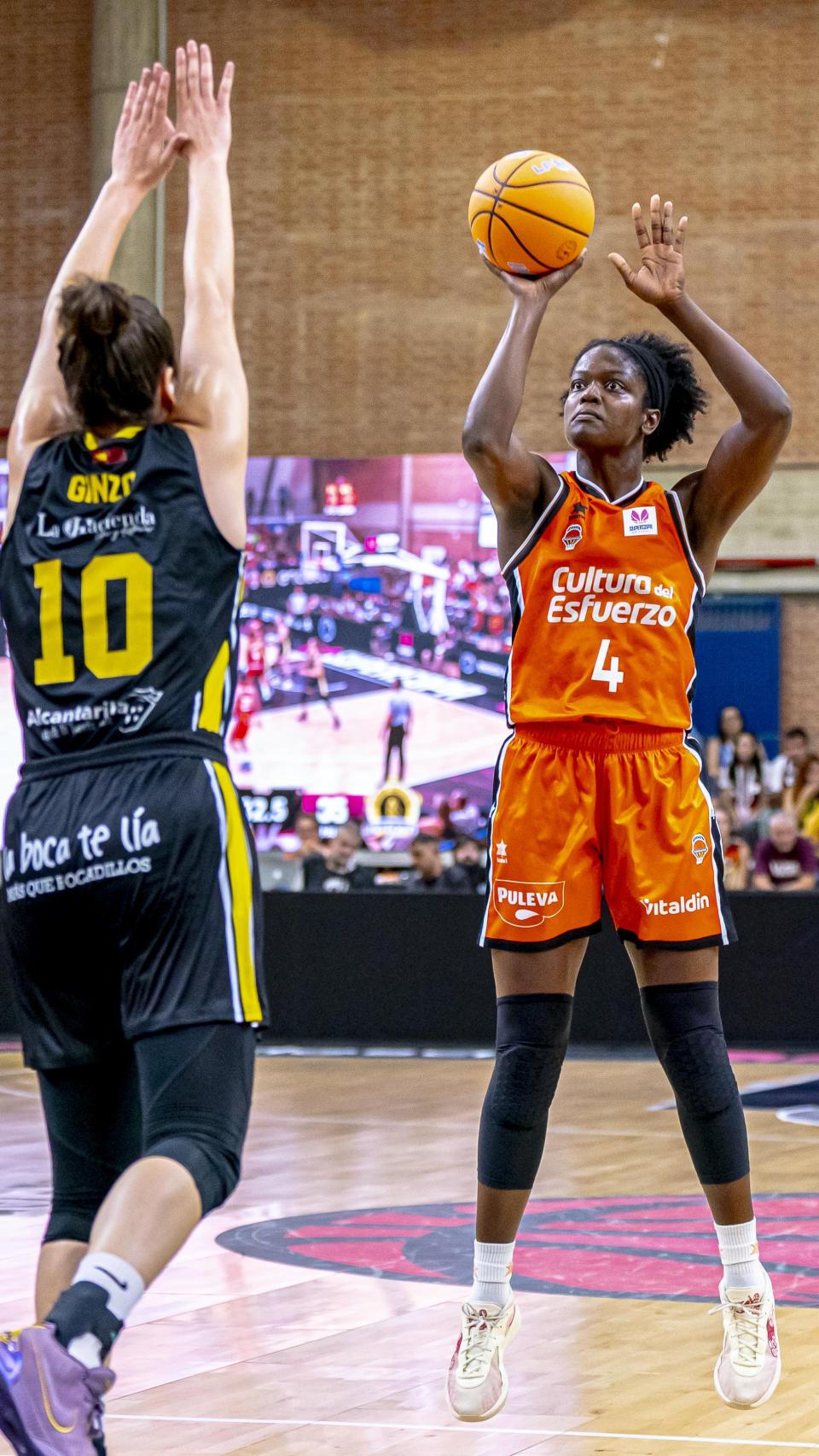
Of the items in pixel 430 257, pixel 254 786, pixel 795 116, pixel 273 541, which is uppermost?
pixel 795 116

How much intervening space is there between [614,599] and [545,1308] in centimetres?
196

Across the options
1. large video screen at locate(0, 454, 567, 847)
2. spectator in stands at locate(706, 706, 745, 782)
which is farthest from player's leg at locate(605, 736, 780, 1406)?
large video screen at locate(0, 454, 567, 847)

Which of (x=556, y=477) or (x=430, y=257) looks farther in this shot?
(x=430, y=257)

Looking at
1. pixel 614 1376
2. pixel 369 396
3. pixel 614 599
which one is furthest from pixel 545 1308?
pixel 369 396

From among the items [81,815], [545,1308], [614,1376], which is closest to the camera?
[81,815]

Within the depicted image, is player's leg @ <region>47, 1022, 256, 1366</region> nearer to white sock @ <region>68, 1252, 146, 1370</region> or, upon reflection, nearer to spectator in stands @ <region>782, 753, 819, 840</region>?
white sock @ <region>68, 1252, 146, 1370</region>

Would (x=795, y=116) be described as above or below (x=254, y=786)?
above

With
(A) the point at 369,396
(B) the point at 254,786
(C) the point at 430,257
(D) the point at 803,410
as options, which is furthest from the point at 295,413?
(D) the point at 803,410

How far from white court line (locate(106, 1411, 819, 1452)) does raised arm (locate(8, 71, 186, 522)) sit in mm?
1852

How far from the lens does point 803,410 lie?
55.0 ft

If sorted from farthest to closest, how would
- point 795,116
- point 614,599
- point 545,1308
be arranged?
point 795,116, point 545,1308, point 614,599

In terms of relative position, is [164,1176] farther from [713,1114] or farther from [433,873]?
[433,873]

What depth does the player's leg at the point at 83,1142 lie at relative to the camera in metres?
2.81

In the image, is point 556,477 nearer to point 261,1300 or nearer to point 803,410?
point 261,1300
